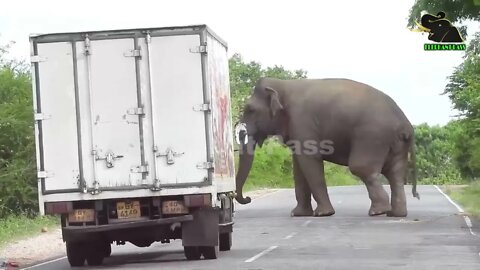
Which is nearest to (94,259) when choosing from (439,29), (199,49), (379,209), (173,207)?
(173,207)

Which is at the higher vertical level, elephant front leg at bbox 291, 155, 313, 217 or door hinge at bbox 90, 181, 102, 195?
door hinge at bbox 90, 181, 102, 195

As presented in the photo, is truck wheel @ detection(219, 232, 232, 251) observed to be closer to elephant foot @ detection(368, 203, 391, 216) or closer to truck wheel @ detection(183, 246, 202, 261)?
truck wheel @ detection(183, 246, 202, 261)

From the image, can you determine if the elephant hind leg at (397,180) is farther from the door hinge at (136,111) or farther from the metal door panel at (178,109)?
the door hinge at (136,111)

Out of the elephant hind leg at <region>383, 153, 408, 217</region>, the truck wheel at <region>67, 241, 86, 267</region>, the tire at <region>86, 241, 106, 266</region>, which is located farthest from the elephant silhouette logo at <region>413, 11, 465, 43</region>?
the truck wheel at <region>67, 241, 86, 267</region>

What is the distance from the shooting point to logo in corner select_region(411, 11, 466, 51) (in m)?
26.1

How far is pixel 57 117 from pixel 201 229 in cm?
259

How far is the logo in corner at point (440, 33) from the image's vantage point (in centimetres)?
2611

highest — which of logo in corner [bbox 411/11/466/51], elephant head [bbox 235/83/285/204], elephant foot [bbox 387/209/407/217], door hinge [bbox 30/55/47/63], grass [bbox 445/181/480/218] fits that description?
logo in corner [bbox 411/11/466/51]

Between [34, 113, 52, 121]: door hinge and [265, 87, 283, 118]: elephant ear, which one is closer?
[34, 113, 52, 121]: door hinge

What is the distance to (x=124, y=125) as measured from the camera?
15820 millimetres

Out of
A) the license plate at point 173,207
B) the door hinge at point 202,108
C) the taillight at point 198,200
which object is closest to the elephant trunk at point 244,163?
the license plate at point 173,207

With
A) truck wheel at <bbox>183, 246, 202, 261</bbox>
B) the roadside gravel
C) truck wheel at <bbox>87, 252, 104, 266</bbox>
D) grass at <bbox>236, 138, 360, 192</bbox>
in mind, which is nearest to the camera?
truck wheel at <bbox>183, 246, 202, 261</bbox>

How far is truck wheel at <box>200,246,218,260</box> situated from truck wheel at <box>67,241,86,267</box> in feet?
5.94

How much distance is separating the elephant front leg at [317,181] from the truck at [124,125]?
13.1m
